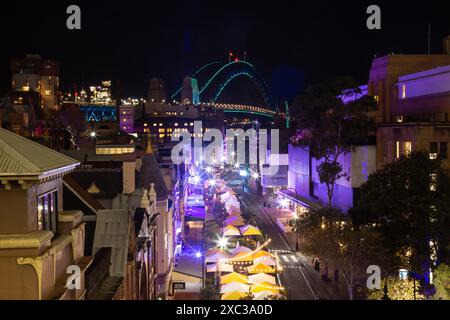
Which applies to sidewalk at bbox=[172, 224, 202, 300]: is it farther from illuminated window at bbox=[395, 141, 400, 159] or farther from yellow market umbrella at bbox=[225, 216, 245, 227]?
illuminated window at bbox=[395, 141, 400, 159]

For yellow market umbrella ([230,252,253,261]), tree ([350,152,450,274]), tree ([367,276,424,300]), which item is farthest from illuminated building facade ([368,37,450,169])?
yellow market umbrella ([230,252,253,261])

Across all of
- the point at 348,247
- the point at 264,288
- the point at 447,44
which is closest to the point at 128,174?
the point at 264,288

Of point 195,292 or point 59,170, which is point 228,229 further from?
point 59,170

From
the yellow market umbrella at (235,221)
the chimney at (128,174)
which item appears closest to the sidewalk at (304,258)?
the yellow market umbrella at (235,221)

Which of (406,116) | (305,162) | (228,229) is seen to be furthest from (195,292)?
(305,162)

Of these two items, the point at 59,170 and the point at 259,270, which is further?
the point at 259,270
